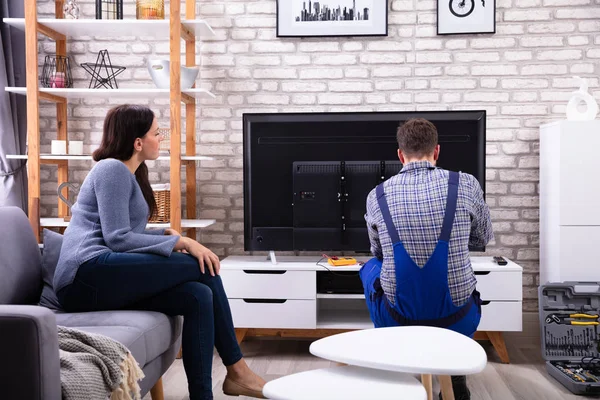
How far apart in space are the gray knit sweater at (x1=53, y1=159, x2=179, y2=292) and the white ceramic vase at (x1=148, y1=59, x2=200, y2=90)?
1173 millimetres

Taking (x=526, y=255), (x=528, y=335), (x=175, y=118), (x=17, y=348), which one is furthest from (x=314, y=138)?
(x=17, y=348)

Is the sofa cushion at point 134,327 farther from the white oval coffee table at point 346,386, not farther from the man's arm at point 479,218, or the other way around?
the man's arm at point 479,218

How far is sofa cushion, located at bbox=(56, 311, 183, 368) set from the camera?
6.28ft

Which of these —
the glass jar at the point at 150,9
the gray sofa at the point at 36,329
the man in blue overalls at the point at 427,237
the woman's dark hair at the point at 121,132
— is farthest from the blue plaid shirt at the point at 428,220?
the glass jar at the point at 150,9

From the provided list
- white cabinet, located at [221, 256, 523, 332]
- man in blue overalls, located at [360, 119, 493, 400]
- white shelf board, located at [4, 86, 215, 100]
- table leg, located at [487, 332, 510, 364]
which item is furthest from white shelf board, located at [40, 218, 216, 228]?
table leg, located at [487, 332, 510, 364]

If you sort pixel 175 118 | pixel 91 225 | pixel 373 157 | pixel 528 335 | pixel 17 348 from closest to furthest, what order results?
pixel 17 348, pixel 91 225, pixel 175 118, pixel 373 157, pixel 528 335

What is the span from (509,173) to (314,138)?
3.77 feet

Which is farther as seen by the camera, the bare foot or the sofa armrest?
the bare foot

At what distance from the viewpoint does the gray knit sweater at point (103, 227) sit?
6.98 ft

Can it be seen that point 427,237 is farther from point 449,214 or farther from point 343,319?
point 343,319

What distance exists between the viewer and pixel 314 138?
133 inches

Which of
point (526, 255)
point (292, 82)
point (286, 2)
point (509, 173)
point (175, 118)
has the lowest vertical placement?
point (526, 255)

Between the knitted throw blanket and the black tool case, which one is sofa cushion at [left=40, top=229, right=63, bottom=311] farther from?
the black tool case

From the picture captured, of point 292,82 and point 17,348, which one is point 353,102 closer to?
point 292,82
